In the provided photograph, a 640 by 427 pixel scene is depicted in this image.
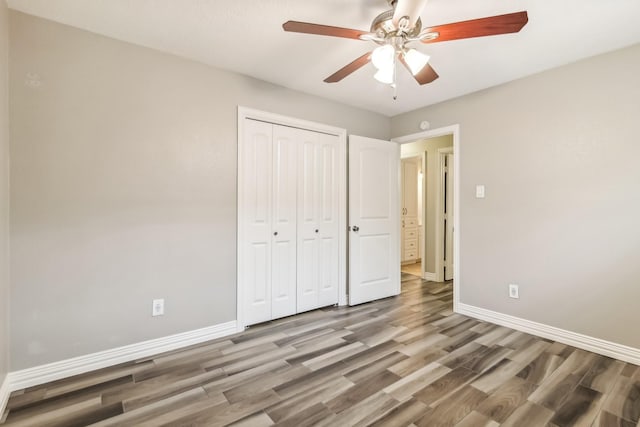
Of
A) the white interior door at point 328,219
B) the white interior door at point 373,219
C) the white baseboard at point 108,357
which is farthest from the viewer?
the white interior door at point 373,219

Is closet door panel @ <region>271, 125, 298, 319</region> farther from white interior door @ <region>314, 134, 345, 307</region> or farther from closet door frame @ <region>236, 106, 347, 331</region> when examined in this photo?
white interior door @ <region>314, 134, 345, 307</region>

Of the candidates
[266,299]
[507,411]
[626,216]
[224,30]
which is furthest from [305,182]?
[626,216]

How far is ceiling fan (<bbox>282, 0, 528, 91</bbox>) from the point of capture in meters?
1.45

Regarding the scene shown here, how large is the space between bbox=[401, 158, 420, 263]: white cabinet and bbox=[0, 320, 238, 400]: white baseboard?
14.7ft

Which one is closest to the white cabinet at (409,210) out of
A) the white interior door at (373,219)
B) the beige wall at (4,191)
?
the white interior door at (373,219)

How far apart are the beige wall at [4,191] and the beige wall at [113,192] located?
44mm

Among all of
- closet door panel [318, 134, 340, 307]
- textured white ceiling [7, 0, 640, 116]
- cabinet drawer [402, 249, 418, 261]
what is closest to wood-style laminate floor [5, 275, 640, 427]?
closet door panel [318, 134, 340, 307]

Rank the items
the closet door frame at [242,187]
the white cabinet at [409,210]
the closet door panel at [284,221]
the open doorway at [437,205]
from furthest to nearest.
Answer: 1. the white cabinet at [409,210]
2. the open doorway at [437,205]
3. the closet door panel at [284,221]
4. the closet door frame at [242,187]

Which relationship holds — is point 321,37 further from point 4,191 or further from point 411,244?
point 411,244

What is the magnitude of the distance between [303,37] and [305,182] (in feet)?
4.70

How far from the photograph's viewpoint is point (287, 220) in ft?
10.4

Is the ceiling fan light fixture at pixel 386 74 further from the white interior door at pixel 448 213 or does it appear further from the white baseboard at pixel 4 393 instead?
the white interior door at pixel 448 213

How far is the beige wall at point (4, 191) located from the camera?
179 centimetres

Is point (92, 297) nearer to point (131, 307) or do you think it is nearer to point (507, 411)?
point (131, 307)
